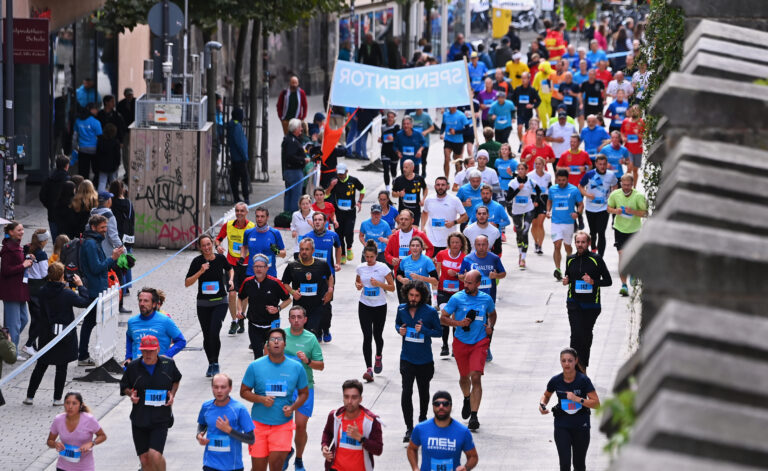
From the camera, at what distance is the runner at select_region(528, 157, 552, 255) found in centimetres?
A: 2225

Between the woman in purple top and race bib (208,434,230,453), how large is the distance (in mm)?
925

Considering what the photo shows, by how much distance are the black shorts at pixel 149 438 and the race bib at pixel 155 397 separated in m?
0.21

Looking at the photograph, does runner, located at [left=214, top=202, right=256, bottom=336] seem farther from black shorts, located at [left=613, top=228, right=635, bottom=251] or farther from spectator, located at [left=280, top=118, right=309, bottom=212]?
spectator, located at [left=280, top=118, right=309, bottom=212]

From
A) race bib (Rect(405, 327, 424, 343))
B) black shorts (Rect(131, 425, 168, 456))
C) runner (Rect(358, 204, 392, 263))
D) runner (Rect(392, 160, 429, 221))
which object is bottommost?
black shorts (Rect(131, 425, 168, 456))

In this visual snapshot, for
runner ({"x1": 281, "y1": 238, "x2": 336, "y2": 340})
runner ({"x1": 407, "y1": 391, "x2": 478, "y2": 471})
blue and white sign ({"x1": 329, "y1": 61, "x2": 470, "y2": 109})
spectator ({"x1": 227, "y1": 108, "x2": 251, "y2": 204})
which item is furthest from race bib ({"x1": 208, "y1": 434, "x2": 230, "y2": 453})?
blue and white sign ({"x1": 329, "y1": 61, "x2": 470, "y2": 109})

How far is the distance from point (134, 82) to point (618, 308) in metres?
16.9

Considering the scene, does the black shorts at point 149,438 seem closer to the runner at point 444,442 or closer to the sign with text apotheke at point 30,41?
the runner at point 444,442

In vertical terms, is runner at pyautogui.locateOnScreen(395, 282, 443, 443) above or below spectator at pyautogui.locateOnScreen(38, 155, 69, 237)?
below

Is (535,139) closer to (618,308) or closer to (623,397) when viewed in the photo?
(618,308)

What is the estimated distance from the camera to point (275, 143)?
35.9 m

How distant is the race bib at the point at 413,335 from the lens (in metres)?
13.5

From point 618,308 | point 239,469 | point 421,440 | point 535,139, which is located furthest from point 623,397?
point 535,139

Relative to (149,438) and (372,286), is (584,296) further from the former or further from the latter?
(149,438)

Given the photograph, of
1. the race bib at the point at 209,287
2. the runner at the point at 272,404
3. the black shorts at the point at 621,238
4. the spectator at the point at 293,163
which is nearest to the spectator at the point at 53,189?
the race bib at the point at 209,287
